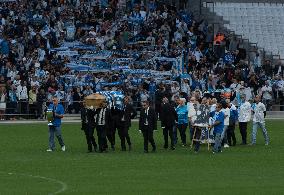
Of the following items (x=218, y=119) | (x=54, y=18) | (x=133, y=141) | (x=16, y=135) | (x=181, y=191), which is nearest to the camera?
(x=181, y=191)

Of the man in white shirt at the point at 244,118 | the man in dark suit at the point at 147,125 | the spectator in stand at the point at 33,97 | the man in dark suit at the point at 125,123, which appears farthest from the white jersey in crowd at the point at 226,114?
the spectator in stand at the point at 33,97

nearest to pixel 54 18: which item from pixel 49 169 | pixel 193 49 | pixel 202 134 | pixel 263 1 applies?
pixel 193 49

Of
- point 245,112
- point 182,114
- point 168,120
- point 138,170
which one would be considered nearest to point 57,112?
point 168,120

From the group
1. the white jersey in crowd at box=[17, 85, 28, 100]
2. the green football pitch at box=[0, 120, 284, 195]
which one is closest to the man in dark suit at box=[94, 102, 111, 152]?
the green football pitch at box=[0, 120, 284, 195]

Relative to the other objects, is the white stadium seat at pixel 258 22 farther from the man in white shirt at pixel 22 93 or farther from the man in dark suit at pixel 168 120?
the man in dark suit at pixel 168 120

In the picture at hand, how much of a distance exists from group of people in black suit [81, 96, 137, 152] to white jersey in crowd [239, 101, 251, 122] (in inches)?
167

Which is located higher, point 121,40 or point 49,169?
point 121,40

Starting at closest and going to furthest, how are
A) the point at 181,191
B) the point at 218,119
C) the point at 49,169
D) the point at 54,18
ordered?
the point at 181,191 < the point at 49,169 < the point at 218,119 < the point at 54,18

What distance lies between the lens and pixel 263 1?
210 ft

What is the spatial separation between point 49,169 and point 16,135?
43.2 feet

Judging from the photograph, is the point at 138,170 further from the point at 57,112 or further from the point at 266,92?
the point at 266,92

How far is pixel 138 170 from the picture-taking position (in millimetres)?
29578

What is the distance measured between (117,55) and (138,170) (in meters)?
26.5

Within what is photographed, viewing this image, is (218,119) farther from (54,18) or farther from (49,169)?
(54,18)
